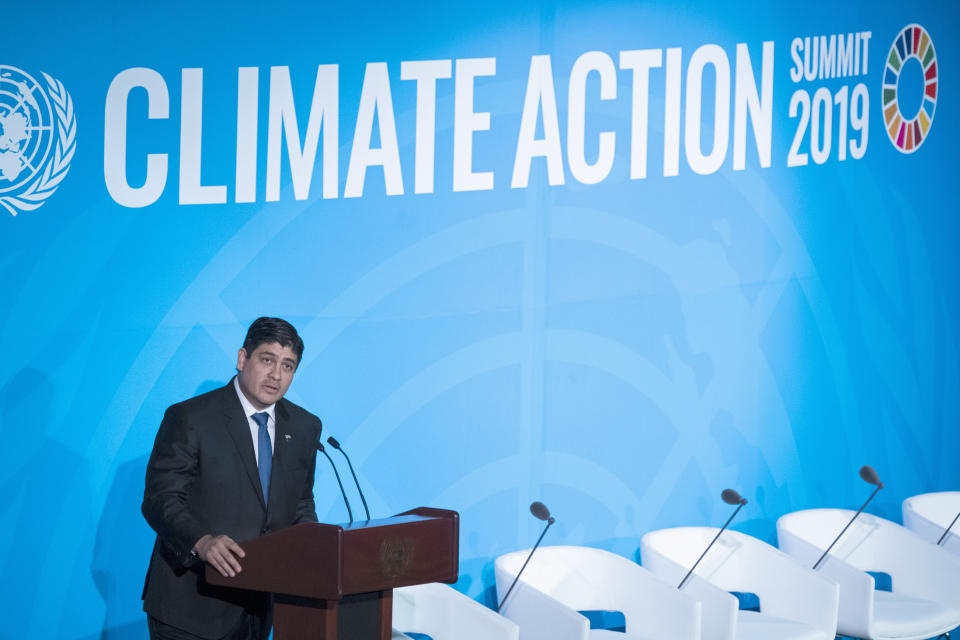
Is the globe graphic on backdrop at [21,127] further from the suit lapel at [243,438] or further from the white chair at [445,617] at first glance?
the white chair at [445,617]

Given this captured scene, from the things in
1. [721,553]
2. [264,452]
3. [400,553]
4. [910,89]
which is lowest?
[721,553]

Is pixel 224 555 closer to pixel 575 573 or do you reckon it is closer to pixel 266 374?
pixel 266 374

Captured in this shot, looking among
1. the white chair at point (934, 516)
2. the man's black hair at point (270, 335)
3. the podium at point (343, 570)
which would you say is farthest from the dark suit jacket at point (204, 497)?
the white chair at point (934, 516)

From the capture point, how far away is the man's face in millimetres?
3623

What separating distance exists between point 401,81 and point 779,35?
2.03 meters

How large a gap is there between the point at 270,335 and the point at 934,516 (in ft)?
12.6

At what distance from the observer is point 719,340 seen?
223 inches

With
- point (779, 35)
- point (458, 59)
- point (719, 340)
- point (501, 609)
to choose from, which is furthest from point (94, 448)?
point (779, 35)

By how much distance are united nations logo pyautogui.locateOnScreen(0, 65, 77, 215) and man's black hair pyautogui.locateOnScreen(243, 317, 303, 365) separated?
4.01 ft

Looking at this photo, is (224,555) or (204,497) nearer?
(224,555)

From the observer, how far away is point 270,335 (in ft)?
12.0

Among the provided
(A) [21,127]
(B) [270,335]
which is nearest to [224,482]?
(B) [270,335]

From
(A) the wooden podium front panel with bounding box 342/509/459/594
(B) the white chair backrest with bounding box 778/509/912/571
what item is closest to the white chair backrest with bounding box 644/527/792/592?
(B) the white chair backrest with bounding box 778/509/912/571

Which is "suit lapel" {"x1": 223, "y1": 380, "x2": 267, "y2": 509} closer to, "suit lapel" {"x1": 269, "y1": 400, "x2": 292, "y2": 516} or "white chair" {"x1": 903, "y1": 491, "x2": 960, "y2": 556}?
"suit lapel" {"x1": 269, "y1": 400, "x2": 292, "y2": 516}
